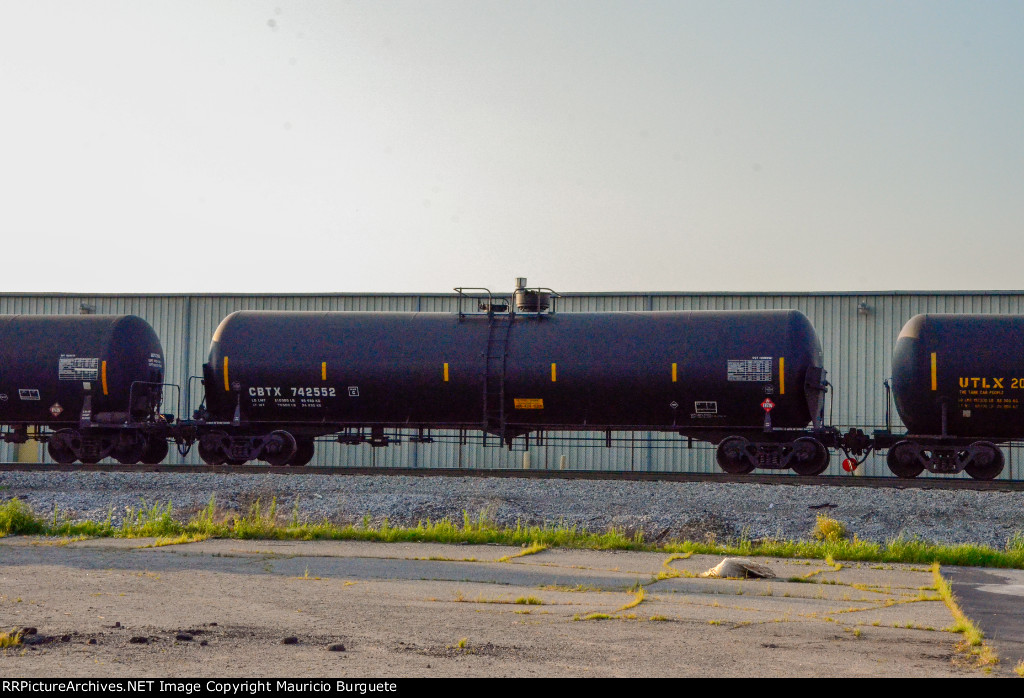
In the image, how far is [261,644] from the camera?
5.36m

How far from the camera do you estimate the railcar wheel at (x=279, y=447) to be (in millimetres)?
19750

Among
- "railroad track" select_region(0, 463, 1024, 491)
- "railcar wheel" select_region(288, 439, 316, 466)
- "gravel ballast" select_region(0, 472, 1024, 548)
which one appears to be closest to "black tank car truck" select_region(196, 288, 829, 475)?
"railcar wheel" select_region(288, 439, 316, 466)

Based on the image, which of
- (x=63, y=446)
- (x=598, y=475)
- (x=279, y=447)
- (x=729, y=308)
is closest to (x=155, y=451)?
(x=63, y=446)

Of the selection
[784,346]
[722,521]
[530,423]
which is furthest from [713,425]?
[722,521]

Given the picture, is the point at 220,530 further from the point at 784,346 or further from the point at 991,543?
the point at 784,346

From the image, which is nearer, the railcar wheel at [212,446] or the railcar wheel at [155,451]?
the railcar wheel at [212,446]

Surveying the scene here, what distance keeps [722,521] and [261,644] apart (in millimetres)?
7768

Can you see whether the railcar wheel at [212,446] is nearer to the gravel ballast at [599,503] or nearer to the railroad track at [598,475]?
the railroad track at [598,475]

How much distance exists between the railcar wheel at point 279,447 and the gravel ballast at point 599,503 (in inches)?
145

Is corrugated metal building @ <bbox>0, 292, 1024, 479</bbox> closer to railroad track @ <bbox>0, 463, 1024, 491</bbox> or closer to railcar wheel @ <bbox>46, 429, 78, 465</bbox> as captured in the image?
railcar wheel @ <bbox>46, 429, 78, 465</bbox>

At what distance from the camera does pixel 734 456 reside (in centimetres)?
1850

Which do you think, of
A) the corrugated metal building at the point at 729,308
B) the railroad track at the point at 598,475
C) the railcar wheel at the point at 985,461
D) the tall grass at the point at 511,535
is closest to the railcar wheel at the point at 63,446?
the railroad track at the point at 598,475

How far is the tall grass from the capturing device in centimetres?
1016
